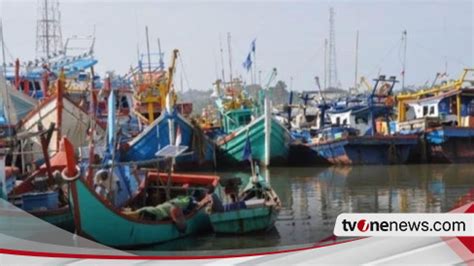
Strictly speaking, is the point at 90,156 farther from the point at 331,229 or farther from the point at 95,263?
the point at 331,229

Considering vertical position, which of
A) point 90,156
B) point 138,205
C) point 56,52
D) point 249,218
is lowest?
point 249,218

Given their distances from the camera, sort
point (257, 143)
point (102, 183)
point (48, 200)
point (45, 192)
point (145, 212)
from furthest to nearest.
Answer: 1. point (257, 143)
2. point (145, 212)
3. point (102, 183)
4. point (45, 192)
5. point (48, 200)

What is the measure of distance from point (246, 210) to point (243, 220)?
0.43 feet

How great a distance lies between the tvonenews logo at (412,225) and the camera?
7.89ft

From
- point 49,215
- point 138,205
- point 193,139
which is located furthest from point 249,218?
point 49,215

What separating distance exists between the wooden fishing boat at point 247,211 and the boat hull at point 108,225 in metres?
0.65

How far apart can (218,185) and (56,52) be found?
2.77 meters

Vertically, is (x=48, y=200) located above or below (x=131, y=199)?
above

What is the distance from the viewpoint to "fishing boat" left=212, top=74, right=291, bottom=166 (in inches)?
202

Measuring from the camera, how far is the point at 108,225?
320cm

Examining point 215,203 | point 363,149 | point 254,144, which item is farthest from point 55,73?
point 363,149

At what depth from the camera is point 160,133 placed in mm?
3635

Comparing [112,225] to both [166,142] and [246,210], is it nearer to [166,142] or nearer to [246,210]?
[166,142]

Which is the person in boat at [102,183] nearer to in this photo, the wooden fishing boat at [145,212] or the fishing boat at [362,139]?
the wooden fishing boat at [145,212]
